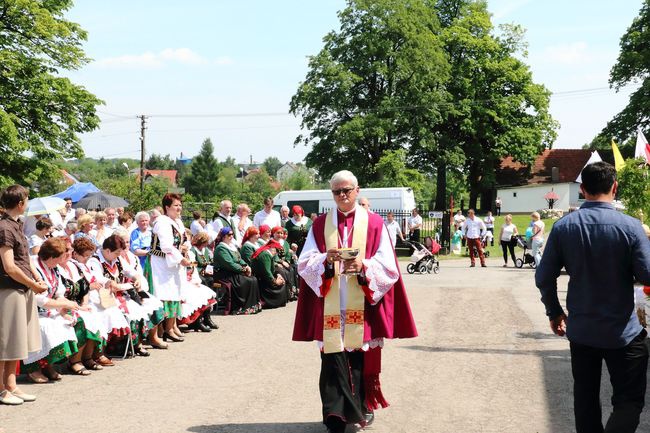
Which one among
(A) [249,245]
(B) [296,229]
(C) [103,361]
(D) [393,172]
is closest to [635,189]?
(C) [103,361]

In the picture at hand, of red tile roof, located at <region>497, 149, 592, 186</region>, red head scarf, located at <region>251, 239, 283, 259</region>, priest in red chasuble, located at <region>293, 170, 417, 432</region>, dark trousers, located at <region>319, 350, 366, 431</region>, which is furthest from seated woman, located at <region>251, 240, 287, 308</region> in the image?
red tile roof, located at <region>497, 149, 592, 186</region>

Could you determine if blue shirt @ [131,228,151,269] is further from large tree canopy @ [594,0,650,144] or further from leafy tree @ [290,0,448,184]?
large tree canopy @ [594,0,650,144]

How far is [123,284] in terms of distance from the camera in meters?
9.18

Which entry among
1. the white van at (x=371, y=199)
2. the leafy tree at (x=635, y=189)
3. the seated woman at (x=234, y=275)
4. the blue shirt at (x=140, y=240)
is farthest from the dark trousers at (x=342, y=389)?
the white van at (x=371, y=199)

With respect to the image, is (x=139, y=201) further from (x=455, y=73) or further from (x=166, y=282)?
(x=166, y=282)

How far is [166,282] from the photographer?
10.2 m

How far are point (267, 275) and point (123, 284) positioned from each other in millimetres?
5129

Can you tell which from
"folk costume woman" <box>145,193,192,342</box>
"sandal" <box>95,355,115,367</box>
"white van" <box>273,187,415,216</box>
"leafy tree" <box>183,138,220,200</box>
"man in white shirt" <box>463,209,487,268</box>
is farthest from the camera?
"leafy tree" <box>183,138,220,200</box>

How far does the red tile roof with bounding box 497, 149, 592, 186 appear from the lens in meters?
69.4

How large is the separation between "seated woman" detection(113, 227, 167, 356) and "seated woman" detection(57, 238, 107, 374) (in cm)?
80

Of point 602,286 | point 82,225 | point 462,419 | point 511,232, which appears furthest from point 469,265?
point 602,286

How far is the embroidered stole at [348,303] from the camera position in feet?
20.1

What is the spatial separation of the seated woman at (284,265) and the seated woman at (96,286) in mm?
5884

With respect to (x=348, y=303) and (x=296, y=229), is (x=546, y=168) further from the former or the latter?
(x=348, y=303)
